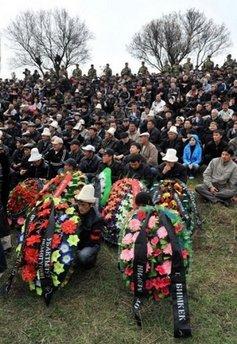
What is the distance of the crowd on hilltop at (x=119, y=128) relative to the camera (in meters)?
9.60

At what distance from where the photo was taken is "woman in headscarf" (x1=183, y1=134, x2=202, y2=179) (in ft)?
36.9

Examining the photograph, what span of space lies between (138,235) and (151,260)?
36cm

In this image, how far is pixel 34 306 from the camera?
6.01 m

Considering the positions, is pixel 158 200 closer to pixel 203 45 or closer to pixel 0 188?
pixel 0 188

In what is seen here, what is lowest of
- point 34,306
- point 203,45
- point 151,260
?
point 34,306

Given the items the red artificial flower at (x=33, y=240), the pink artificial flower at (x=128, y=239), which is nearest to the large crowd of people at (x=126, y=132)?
the red artificial flower at (x=33, y=240)

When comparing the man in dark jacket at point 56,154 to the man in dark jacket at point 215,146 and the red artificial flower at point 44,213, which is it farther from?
the red artificial flower at point 44,213

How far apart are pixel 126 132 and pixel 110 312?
276 inches

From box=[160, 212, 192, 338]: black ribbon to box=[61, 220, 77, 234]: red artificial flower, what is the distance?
1.28 metres

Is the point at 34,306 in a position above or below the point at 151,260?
below

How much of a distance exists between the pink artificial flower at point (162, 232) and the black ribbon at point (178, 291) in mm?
40

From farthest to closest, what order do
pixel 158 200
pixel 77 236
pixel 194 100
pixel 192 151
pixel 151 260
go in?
pixel 194 100
pixel 192 151
pixel 158 200
pixel 77 236
pixel 151 260

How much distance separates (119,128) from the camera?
13773 mm

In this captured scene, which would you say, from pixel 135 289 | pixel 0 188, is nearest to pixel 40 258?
pixel 135 289
